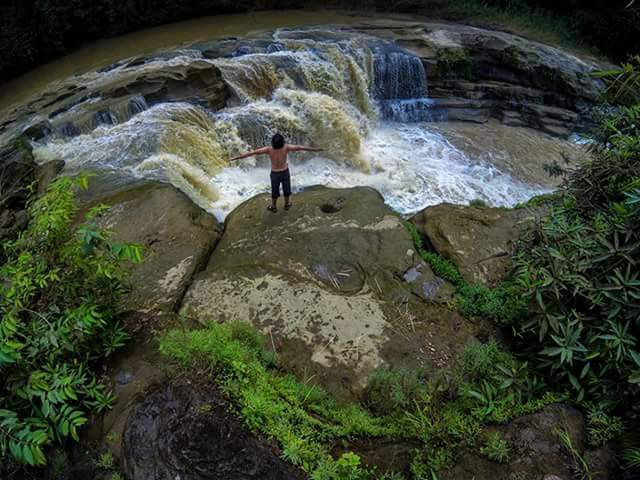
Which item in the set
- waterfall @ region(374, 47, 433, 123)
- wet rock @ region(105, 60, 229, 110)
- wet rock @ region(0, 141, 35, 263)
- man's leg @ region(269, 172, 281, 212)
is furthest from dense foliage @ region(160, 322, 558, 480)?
waterfall @ region(374, 47, 433, 123)

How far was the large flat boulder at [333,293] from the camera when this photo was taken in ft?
12.0

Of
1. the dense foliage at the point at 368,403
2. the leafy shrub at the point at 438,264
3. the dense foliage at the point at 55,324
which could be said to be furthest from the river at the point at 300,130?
the dense foliage at the point at 368,403

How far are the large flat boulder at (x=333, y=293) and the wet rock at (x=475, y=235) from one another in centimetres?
37

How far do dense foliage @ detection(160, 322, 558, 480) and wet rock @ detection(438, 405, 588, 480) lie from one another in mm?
67

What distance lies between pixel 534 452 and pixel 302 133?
7.12m

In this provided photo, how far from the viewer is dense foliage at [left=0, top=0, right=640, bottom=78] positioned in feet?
42.2

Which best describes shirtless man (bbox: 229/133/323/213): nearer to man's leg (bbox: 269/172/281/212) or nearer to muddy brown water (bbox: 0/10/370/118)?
man's leg (bbox: 269/172/281/212)

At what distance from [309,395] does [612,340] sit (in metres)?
2.13

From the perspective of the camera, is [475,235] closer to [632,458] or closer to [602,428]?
[602,428]

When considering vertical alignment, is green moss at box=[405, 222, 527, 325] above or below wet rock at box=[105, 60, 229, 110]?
below

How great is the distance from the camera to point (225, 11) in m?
15.8

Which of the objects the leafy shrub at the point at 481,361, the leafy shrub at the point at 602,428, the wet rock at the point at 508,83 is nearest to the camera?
the leafy shrub at the point at 602,428

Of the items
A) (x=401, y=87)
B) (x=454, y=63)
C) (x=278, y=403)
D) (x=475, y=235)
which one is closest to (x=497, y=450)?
(x=278, y=403)

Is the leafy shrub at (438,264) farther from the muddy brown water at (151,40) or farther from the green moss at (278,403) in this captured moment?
the muddy brown water at (151,40)
